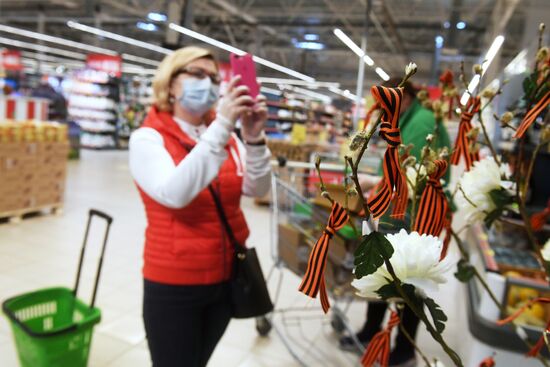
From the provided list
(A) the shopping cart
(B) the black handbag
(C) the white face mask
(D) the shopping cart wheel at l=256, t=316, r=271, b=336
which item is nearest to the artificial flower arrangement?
(B) the black handbag

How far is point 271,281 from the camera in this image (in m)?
4.29

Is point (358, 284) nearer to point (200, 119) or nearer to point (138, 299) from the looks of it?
point (200, 119)

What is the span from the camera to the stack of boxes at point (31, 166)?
5.27 meters

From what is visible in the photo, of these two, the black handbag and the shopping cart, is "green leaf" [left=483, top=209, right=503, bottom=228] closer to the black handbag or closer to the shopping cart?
the black handbag

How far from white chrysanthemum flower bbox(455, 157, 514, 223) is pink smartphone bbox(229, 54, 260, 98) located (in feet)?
3.22

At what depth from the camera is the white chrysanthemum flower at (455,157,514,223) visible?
0.77m

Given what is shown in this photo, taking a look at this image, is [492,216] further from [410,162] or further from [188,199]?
[188,199]

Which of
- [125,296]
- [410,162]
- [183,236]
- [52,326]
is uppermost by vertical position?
[410,162]

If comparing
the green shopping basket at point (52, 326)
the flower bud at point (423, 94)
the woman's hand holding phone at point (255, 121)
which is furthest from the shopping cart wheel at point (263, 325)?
the flower bud at point (423, 94)

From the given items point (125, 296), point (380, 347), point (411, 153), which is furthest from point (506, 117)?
point (125, 296)

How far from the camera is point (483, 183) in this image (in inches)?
30.6

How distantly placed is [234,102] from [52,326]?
1901 mm

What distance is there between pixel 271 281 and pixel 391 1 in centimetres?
1243

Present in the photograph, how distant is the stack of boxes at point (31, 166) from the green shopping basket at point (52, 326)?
3.28 meters
